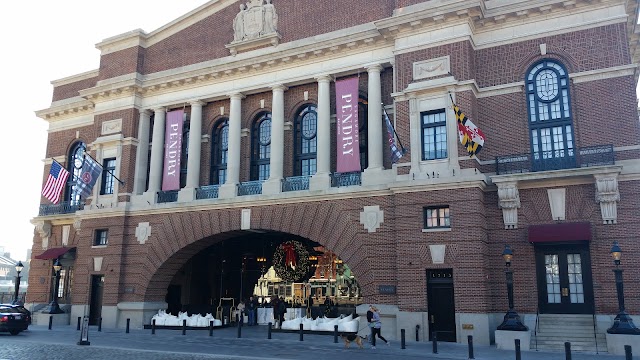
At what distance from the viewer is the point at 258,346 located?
2238 centimetres

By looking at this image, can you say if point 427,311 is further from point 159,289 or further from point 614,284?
point 159,289

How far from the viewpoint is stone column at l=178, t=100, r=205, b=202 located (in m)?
31.3

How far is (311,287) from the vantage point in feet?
110

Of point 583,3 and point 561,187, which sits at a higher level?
point 583,3

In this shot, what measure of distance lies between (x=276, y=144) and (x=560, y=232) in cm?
1463

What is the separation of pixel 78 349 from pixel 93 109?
21045 mm

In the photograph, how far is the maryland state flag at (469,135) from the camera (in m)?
22.6

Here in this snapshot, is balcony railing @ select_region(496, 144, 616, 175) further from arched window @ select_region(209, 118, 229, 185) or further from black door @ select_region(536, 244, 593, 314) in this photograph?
arched window @ select_region(209, 118, 229, 185)

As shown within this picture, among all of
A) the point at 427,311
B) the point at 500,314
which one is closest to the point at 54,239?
the point at 427,311

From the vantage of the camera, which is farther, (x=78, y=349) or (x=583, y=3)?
(x=583, y=3)

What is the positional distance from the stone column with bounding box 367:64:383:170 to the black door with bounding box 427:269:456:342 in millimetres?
5938

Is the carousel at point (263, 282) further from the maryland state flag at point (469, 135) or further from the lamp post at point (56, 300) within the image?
the maryland state flag at point (469, 135)

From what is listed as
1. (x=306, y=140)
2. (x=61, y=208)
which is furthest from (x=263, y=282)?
(x=61, y=208)

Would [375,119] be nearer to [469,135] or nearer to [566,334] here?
[469,135]
